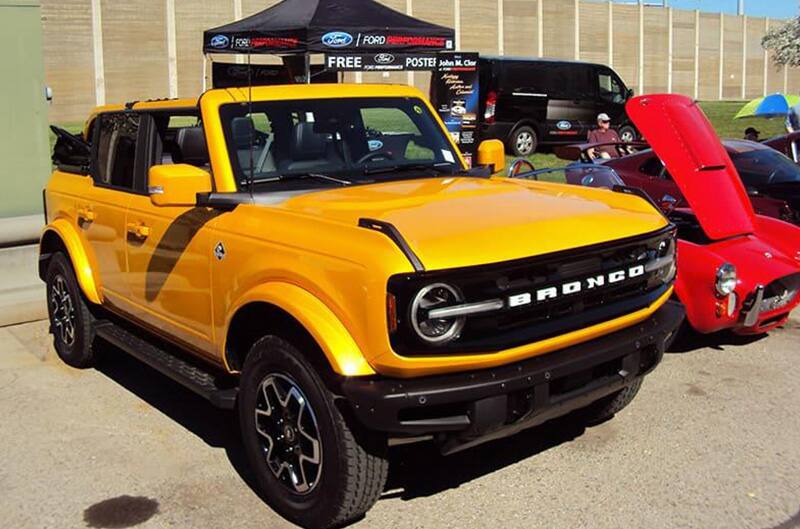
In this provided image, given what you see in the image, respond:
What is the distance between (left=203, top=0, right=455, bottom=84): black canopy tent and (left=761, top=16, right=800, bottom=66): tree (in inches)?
1033

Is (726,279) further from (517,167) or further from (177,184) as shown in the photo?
(177,184)

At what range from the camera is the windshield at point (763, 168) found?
9.10 m

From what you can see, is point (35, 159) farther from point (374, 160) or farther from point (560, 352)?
point (560, 352)

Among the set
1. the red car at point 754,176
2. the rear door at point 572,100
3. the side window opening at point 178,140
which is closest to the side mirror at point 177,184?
the side window opening at point 178,140

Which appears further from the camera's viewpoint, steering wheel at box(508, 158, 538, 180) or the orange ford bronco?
steering wheel at box(508, 158, 538, 180)

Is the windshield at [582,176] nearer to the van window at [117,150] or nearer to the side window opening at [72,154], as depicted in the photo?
the van window at [117,150]

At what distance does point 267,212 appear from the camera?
3.99m

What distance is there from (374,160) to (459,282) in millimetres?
1733

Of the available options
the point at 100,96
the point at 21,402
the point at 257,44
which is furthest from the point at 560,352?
the point at 100,96

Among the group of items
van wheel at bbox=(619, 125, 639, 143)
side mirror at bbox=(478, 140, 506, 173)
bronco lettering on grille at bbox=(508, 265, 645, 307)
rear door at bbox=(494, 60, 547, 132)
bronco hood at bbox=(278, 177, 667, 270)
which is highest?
rear door at bbox=(494, 60, 547, 132)

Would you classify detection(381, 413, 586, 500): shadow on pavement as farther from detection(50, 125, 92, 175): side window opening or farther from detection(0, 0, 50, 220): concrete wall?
detection(0, 0, 50, 220): concrete wall

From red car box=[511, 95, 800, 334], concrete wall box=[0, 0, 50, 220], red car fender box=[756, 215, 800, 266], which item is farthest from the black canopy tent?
red car fender box=[756, 215, 800, 266]

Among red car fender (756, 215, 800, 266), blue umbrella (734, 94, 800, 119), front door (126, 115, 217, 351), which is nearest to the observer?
front door (126, 115, 217, 351)

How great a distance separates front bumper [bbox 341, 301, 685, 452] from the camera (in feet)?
10.8
